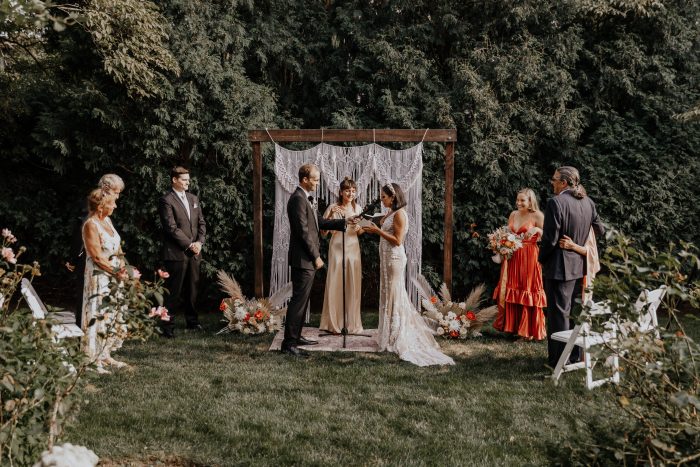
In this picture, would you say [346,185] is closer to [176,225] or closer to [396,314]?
[396,314]

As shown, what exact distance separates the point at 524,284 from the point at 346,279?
205 centimetres

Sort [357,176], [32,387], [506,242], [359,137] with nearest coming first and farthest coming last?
[32,387]
[506,242]
[359,137]
[357,176]

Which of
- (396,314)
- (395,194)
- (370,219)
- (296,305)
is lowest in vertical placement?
(396,314)

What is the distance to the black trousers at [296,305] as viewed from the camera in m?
6.36

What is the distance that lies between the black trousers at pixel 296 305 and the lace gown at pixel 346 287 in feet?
3.89

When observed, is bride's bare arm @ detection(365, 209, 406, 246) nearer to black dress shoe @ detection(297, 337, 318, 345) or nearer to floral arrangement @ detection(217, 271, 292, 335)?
black dress shoe @ detection(297, 337, 318, 345)

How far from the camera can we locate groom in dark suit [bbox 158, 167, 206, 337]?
291 inches

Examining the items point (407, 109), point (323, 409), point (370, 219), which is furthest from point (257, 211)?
point (323, 409)

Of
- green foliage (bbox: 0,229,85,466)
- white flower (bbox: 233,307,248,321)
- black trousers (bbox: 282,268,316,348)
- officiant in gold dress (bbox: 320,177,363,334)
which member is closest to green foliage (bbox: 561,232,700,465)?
green foliage (bbox: 0,229,85,466)

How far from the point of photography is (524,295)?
23.7 ft

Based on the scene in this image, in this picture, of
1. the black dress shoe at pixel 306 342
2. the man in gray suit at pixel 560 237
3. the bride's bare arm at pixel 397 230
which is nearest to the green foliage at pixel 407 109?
the black dress shoe at pixel 306 342

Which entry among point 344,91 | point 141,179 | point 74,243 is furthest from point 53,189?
point 344,91

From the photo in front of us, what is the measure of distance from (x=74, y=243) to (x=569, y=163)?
6.79 m

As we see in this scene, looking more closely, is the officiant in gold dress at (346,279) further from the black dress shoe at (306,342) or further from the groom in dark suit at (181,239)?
the groom in dark suit at (181,239)
